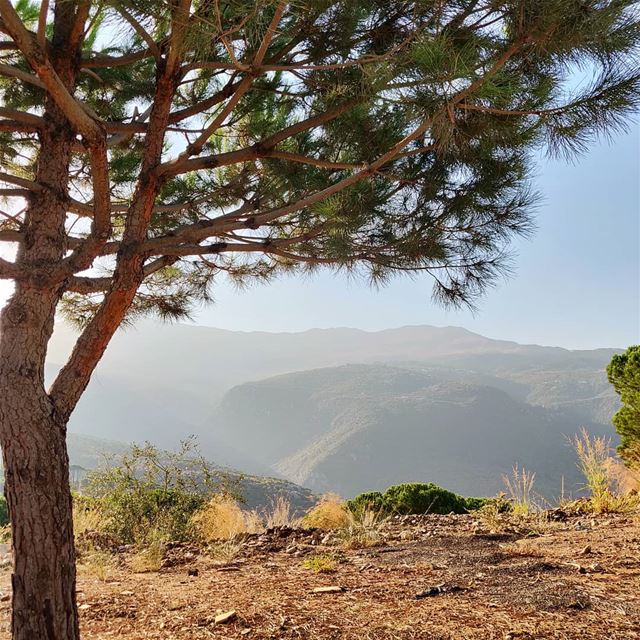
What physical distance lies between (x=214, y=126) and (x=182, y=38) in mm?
670

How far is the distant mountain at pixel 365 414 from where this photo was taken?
77.6 m

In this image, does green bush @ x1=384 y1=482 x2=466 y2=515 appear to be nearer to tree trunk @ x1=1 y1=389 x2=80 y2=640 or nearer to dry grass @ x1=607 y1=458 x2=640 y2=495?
dry grass @ x1=607 y1=458 x2=640 y2=495

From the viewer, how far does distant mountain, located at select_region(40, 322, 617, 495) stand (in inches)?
3056

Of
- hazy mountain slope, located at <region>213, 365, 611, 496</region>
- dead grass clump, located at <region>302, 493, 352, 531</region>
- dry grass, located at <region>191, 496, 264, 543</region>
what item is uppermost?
dry grass, located at <region>191, 496, 264, 543</region>

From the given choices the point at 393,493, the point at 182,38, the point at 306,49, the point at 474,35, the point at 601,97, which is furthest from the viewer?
the point at 393,493

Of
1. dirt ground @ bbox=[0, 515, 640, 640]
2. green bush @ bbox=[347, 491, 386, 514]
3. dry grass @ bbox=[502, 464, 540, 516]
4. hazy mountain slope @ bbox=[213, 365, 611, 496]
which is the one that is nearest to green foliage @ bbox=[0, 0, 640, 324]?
dirt ground @ bbox=[0, 515, 640, 640]

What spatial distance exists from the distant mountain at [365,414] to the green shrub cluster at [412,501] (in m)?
48.1

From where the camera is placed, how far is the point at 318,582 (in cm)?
284

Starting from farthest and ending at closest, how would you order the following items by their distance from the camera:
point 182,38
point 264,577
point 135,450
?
1. point 135,450
2. point 264,577
3. point 182,38

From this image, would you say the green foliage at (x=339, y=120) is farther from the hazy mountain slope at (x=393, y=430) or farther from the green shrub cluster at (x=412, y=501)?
the hazy mountain slope at (x=393, y=430)

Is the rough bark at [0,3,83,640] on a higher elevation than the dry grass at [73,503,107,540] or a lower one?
higher

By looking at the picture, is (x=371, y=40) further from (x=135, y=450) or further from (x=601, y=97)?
(x=135, y=450)

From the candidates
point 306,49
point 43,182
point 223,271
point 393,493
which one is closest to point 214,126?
point 306,49

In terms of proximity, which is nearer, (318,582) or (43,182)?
(43,182)
